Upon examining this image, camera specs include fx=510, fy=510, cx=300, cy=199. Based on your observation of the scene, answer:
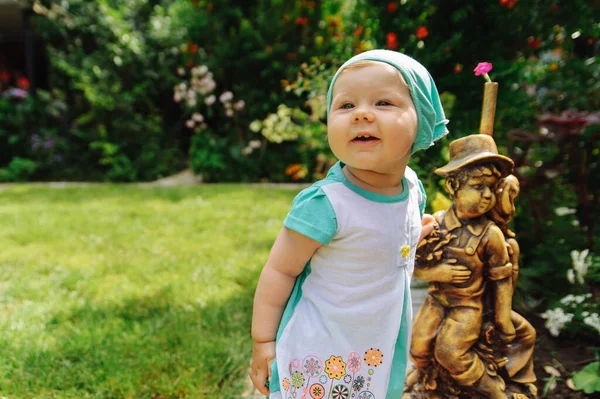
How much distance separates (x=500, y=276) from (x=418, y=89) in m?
0.77

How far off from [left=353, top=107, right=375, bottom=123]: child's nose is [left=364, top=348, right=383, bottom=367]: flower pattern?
672 millimetres

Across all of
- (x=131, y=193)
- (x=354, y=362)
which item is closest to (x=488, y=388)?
(x=354, y=362)

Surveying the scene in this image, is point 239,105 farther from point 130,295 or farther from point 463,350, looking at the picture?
point 463,350

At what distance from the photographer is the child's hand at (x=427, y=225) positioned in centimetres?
180

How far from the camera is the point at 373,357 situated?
151 centimetres

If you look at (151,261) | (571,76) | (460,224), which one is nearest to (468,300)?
(460,224)

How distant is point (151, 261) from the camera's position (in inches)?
154

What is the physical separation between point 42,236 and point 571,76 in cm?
441

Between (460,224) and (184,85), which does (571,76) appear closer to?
(460,224)

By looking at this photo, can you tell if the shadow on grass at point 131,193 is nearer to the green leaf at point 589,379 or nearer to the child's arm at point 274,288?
the green leaf at point 589,379

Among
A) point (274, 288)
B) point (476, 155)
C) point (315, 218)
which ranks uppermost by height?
point (476, 155)

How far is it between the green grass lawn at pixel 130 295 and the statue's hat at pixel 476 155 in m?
1.37

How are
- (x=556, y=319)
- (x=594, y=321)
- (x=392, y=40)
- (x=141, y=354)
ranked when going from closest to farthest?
(x=594, y=321) → (x=556, y=319) → (x=141, y=354) → (x=392, y=40)

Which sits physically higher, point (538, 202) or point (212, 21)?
point (212, 21)
